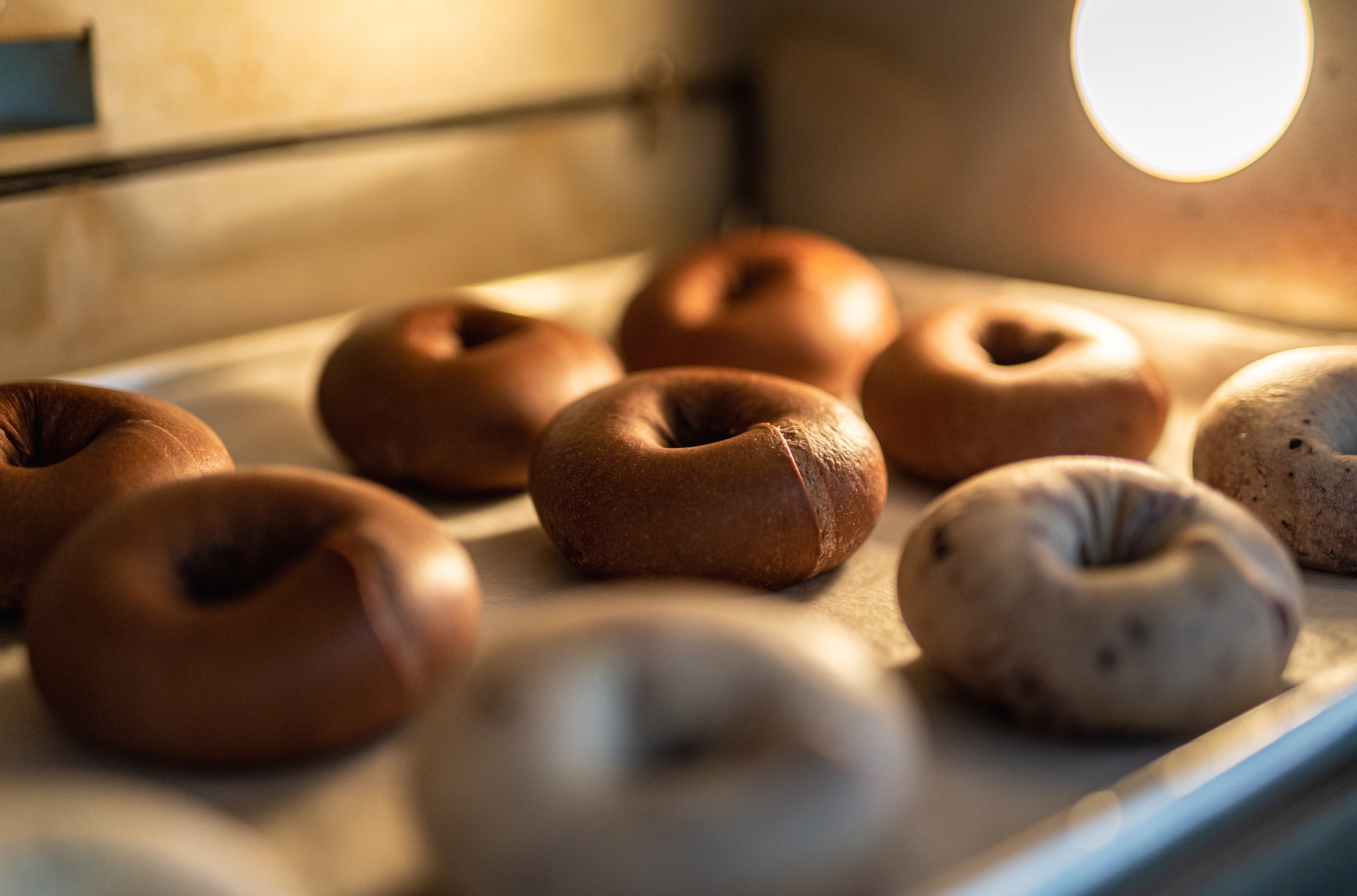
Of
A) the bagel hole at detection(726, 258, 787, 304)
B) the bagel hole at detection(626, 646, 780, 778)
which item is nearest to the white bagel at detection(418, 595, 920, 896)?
the bagel hole at detection(626, 646, 780, 778)

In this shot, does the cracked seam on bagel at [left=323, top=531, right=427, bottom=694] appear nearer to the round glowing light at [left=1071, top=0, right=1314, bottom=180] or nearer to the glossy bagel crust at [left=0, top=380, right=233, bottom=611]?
the glossy bagel crust at [left=0, top=380, right=233, bottom=611]

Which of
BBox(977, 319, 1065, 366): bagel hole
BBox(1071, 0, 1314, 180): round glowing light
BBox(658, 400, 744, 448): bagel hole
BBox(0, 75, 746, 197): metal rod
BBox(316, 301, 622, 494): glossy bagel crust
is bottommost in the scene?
BBox(316, 301, 622, 494): glossy bagel crust

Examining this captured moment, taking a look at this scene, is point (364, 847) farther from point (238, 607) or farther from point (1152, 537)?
point (1152, 537)

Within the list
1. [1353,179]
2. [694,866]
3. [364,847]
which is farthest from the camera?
[1353,179]

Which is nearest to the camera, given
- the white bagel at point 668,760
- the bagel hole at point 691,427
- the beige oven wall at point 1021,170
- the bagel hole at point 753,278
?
the white bagel at point 668,760

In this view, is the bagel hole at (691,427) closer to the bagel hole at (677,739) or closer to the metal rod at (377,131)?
the bagel hole at (677,739)

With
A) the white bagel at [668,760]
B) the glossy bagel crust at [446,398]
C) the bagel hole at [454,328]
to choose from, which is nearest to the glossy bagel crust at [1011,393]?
the glossy bagel crust at [446,398]

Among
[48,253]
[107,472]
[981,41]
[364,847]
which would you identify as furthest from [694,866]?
[981,41]
